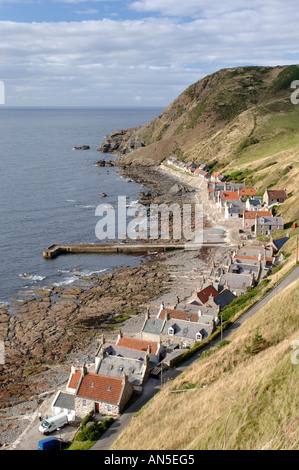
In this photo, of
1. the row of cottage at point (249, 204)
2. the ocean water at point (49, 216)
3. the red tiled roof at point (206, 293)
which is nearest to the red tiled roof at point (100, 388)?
the red tiled roof at point (206, 293)

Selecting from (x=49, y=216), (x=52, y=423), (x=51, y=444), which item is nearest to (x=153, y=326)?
(x=52, y=423)

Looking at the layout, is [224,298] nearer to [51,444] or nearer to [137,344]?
[137,344]

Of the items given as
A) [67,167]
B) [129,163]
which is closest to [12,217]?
[67,167]

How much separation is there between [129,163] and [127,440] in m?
167

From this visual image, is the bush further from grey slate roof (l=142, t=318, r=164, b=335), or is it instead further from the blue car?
grey slate roof (l=142, t=318, r=164, b=335)

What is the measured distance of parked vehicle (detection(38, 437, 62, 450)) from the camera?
32656 millimetres

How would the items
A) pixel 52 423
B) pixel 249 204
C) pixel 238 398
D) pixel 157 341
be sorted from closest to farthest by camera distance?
pixel 238 398
pixel 52 423
pixel 157 341
pixel 249 204

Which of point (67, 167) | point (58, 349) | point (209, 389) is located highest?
point (67, 167)

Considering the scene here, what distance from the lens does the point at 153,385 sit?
129ft

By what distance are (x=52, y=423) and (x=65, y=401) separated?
2487 mm
